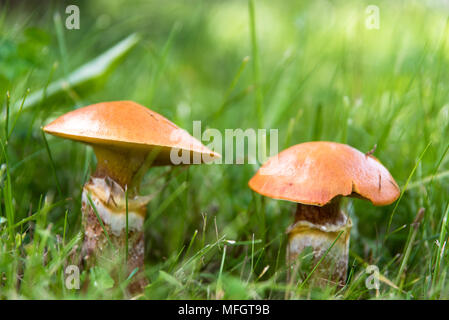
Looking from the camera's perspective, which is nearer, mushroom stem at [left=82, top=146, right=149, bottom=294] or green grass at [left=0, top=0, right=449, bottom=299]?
green grass at [left=0, top=0, right=449, bottom=299]

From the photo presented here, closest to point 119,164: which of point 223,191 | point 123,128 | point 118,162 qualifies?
point 118,162

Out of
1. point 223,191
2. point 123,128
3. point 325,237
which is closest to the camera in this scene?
point 123,128

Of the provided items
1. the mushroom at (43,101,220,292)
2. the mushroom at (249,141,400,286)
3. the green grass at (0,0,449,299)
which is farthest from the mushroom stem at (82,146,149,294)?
the mushroom at (249,141,400,286)

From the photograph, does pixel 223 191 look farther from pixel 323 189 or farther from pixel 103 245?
pixel 323 189

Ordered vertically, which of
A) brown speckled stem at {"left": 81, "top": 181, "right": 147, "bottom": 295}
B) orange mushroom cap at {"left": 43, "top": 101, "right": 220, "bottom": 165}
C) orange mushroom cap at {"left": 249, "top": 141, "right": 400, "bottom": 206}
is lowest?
brown speckled stem at {"left": 81, "top": 181, "right": 147, "bottom": 295}

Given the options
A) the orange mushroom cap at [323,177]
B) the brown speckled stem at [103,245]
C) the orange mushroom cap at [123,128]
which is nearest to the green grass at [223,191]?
the brown speckled stem at [103,245]

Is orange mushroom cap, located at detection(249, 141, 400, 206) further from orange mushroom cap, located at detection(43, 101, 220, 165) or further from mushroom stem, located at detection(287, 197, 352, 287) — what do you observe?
orange mushroom cap, located at detection(43, 101, 220, 165)

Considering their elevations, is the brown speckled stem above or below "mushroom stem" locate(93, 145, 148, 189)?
below
